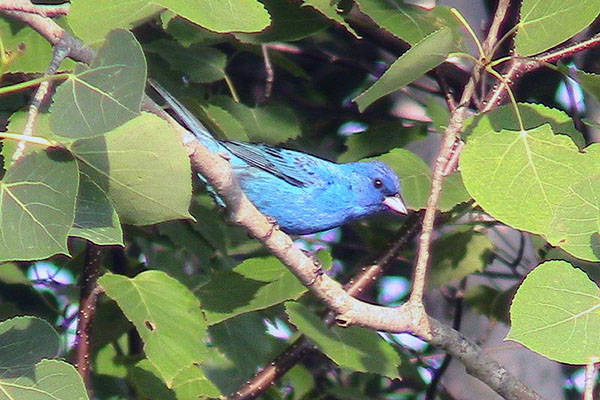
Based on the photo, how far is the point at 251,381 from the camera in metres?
2.86

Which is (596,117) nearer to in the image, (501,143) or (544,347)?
(501,143)

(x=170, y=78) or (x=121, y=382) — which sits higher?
(x=170, y=78)

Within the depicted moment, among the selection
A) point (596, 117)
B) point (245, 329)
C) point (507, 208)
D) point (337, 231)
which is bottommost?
point (337, 231)

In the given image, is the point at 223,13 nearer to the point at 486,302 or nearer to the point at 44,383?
the point at 44,383

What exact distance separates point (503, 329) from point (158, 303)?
1586mm

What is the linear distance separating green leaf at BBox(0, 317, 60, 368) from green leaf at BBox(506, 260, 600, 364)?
2.50ft

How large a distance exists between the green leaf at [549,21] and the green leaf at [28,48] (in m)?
1.01

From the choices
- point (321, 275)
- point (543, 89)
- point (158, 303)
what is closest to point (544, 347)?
point (321, 275)

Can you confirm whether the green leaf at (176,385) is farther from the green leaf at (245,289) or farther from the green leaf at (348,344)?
the green leaf at (348,344)

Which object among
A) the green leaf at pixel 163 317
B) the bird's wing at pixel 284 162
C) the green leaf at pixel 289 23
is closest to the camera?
the green leaf at pixel 163 317

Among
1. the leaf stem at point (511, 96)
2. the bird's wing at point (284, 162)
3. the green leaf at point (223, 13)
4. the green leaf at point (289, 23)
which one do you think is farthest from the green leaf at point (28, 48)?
the bird's wing at point (284, 162)

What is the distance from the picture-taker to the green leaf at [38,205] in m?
1.74

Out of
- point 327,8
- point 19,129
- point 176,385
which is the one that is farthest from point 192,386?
point 327,8

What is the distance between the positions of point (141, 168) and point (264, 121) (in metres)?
1.26
